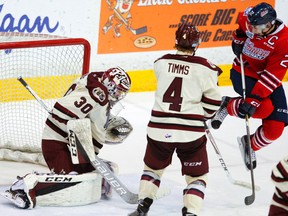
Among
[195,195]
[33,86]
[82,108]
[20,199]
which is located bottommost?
[33,86]

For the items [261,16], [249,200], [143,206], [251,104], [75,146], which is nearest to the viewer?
[143,206]

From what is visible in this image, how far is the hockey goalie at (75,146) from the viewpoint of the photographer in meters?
4.21

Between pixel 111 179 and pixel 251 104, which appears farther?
pixel 251 104

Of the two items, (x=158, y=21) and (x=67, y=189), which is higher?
(x=67, y=189)

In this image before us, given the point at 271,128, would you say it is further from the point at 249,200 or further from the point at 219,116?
the point at 249,200

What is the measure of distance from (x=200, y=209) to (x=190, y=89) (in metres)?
0.69

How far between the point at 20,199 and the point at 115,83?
0.73m

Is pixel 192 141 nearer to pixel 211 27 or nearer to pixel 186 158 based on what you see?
pixel 186 158

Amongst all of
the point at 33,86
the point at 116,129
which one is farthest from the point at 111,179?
the point at 33,86

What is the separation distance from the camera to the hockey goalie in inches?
166

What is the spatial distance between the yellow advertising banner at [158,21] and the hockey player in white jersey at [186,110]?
2444mm

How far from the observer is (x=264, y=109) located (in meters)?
4.93

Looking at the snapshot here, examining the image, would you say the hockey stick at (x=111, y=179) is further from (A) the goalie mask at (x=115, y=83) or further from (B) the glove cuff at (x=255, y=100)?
(B) the glove cuff at (x=255, y=100)

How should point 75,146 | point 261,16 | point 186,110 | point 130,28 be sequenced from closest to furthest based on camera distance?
point 186,110 → point 75,146 → point 261,16 → point 130,28
